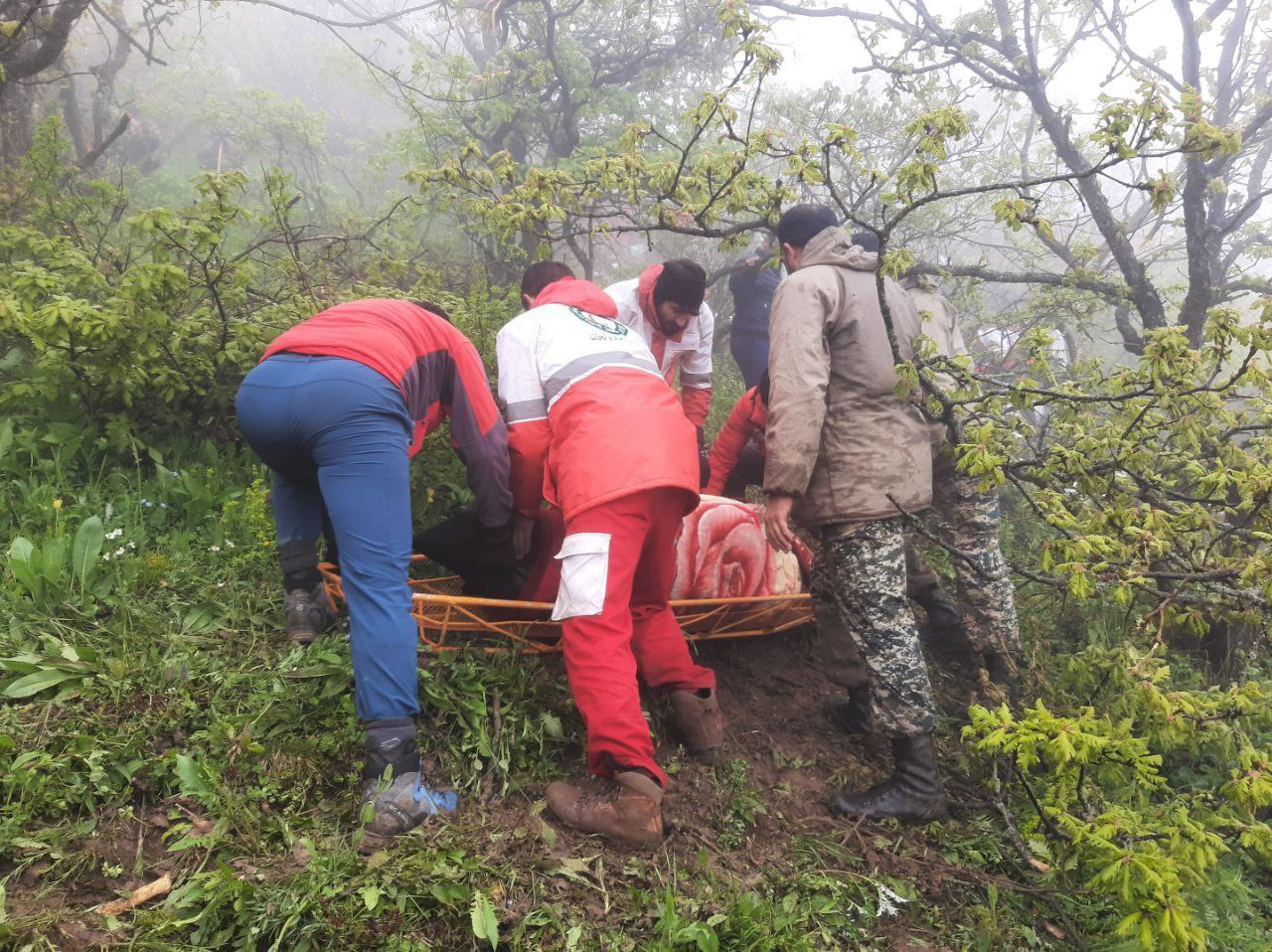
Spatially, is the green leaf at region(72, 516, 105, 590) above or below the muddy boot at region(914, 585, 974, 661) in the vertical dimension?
above

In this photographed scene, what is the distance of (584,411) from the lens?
2.51m

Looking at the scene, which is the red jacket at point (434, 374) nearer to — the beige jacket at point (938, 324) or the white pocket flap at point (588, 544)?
the white pocket flap at point (588, 544)

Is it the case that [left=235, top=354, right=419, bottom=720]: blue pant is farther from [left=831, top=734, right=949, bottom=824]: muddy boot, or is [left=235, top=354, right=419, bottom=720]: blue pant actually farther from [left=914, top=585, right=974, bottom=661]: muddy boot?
[left=914, top=585, right=974, bottom=661]: muddy boot

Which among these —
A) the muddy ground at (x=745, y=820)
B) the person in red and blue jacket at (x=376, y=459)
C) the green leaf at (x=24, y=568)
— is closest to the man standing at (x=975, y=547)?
the muddy ground at (x=745, y=820)

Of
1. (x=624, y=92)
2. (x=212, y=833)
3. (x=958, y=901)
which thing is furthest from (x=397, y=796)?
(x=624, y=92)

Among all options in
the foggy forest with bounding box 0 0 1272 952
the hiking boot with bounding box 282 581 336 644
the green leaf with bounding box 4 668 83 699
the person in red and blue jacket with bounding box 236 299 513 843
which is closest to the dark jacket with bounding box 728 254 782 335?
the foggy forest with bounding box 0 0 1272 952

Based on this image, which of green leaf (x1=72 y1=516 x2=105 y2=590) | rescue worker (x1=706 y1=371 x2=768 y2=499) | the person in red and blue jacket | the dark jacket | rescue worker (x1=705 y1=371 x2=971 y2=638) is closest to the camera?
the person in red and blue jacket

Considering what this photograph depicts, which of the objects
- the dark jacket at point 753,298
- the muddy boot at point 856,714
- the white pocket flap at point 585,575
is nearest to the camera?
the white pocket flap at point 585,575

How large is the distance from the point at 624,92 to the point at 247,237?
5.27m

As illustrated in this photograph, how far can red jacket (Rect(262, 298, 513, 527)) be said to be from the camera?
8.32ft

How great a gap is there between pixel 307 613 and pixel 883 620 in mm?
2351

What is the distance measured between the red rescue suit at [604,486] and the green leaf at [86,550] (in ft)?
5.66

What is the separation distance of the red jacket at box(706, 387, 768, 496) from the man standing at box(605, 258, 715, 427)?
1.84 feet

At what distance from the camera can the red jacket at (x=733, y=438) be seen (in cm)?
393
